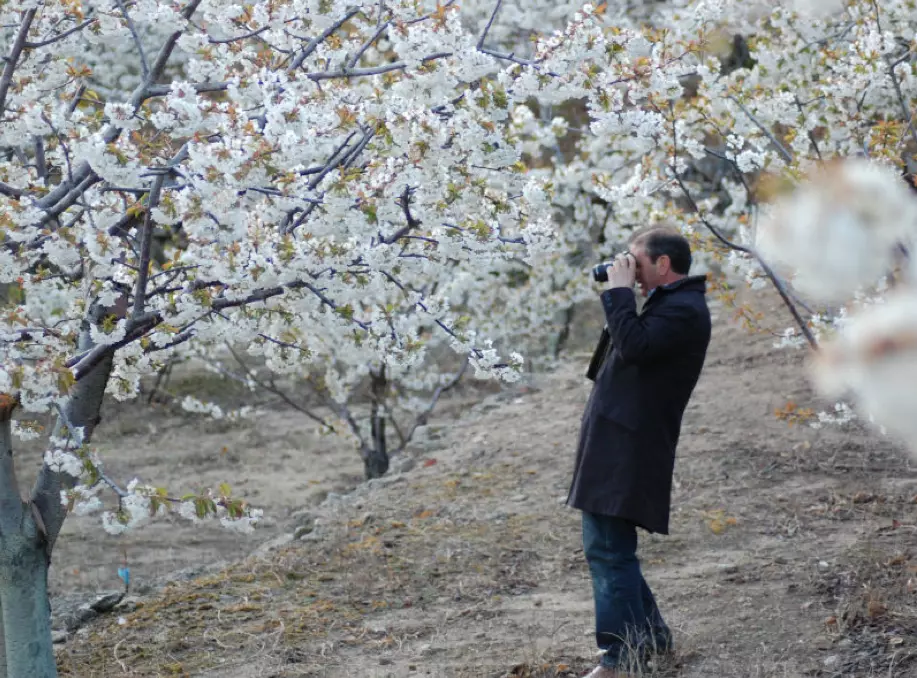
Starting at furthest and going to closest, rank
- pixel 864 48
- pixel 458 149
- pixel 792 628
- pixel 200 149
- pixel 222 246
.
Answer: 1. pixel 864 48
2. pixel 792 628
3. pixel 458 149
4. pixel 222 246
5. pixel 200 149

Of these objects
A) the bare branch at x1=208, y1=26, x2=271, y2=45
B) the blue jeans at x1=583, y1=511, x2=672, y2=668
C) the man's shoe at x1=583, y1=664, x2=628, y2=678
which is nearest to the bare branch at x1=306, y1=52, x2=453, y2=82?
the bare branch at x1=208, y1=26, x2=271, y2=45

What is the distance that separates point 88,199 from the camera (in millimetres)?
3748

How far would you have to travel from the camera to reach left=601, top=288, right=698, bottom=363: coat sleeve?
12.1 ft

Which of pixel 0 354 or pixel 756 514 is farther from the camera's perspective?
pixel 756 514

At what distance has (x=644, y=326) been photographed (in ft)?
12.3

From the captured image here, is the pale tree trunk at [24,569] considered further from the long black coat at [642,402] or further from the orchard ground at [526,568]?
the long black coat at [642,402]

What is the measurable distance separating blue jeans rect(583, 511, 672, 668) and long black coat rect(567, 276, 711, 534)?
0.35 ft

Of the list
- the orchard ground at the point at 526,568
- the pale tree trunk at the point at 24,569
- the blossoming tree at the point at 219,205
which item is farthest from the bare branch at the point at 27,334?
the orchard ground at the point at 526,568

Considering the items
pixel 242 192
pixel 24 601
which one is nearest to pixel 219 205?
pixel 242 192

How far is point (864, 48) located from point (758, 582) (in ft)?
9.59

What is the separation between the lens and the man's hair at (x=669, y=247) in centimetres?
389

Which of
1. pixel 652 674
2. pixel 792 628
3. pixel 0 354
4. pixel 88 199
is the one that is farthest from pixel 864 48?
pixel 0 354

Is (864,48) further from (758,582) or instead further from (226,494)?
(226,494)

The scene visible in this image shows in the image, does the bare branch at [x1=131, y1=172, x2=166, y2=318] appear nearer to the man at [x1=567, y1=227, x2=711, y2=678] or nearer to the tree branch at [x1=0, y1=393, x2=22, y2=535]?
the tree branch at [x1=0, y1=393, x2=22, y2=535]
